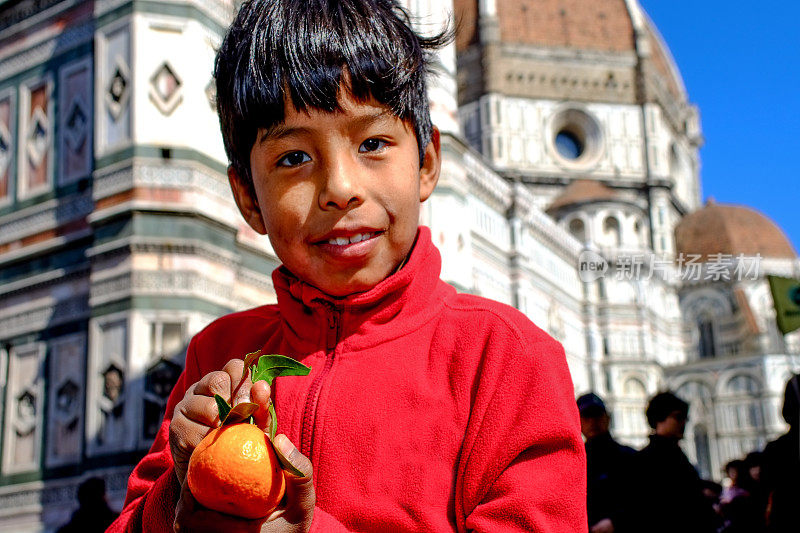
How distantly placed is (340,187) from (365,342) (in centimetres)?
29

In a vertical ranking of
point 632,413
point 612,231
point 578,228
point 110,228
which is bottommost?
point 110,228

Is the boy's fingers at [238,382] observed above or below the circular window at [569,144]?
below

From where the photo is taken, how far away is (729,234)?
140ft

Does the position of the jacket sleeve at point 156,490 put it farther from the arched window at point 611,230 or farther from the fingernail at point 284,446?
the arched window at point 611,230

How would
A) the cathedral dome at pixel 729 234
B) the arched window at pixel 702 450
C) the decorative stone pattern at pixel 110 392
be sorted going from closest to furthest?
the decorative stone pattern at pixel 110 392 → the arched window at pixel 702 450 → the cathedral dome at pixel 729 234

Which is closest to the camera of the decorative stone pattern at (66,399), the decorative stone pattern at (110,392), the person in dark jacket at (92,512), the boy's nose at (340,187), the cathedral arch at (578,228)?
the boy's nose at (340,187)

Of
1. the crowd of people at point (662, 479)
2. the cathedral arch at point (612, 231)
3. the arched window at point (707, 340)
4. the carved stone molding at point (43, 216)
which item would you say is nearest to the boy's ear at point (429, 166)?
the crowd of people at point (662, 479)

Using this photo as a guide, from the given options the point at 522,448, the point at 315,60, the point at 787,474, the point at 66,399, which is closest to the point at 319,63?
the point at 315,60

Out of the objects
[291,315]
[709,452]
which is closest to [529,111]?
[709,452]

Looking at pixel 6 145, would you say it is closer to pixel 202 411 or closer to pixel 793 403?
pixel 793 403

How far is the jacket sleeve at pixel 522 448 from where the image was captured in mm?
1223

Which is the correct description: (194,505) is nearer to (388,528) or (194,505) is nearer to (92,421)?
(388,528)

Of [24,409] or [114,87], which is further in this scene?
[24,409]

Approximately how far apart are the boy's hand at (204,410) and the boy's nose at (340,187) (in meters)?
0.30
